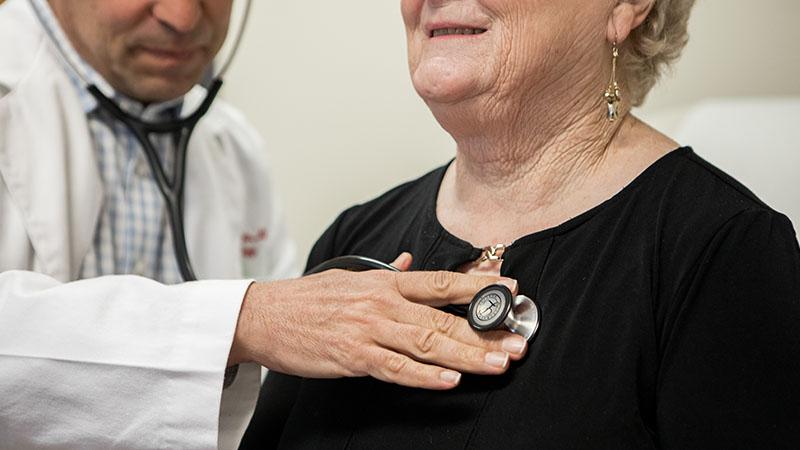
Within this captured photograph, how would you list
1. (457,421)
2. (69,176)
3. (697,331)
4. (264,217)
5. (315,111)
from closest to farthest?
(697,331), (457,421), (69,176), (264,217), (315,111)

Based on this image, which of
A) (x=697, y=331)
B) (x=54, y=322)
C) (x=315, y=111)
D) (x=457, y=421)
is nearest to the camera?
(x=697, y=331)

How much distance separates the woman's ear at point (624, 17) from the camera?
1.07 meters

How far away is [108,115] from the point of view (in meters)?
1.61

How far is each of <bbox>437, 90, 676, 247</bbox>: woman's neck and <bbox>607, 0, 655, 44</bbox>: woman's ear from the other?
7 centimetres

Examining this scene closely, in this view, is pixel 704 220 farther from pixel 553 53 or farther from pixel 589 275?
pixel 553 53

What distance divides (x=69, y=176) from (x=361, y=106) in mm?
807

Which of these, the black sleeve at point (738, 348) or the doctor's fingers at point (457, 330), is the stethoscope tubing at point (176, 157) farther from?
the black sleeve at point (738, 348)

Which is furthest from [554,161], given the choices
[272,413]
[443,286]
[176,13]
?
[176,13]

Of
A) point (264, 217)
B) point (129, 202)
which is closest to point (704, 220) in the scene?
point (129, 202)

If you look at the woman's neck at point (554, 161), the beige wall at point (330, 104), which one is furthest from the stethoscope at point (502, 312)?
the beige wall at point (330, 104)

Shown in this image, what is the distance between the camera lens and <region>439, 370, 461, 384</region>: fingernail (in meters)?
0.97

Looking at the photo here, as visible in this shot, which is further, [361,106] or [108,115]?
[361,106]

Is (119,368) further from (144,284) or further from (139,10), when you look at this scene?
(139,10)

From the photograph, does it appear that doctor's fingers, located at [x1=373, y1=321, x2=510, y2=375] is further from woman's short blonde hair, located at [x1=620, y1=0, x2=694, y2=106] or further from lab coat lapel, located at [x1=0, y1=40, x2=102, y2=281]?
lab coat lapel, located at [x1=0, y1=40, x2=102, y2=281]
